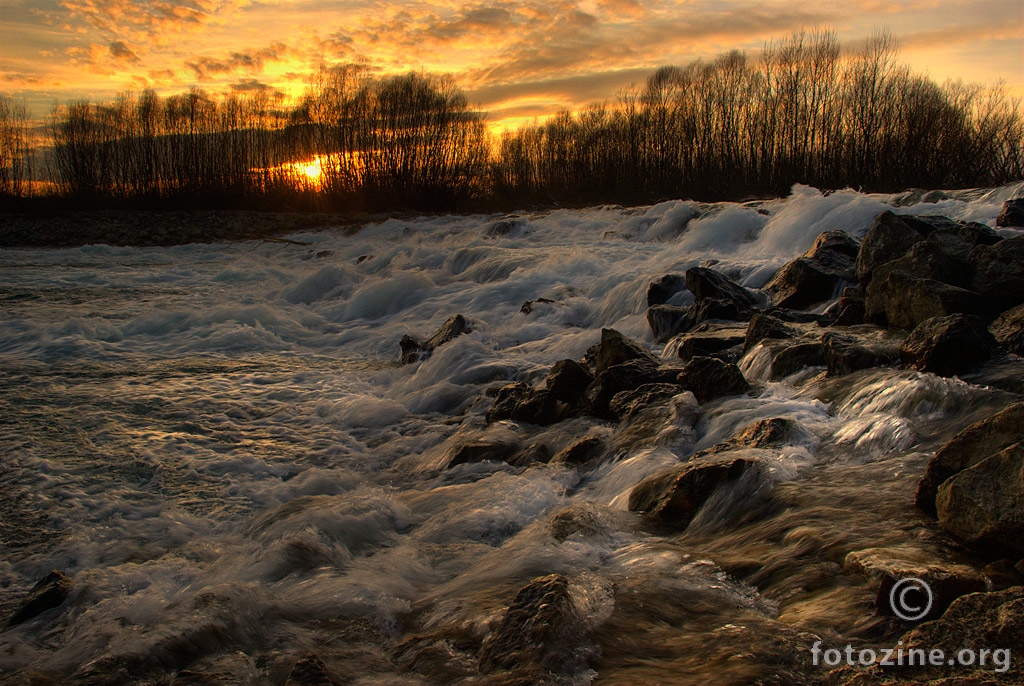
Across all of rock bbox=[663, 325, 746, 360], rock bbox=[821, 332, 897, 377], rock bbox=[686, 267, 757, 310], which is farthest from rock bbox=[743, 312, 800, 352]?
rock bbox=[686, 267, 757, 310]

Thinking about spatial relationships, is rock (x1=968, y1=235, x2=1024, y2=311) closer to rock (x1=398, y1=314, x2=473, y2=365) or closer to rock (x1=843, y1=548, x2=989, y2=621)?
rock (x1=843, y1=548, x2=989, y2=621)

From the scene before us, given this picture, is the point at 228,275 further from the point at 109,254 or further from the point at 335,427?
the point at 335,427

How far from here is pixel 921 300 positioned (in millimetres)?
6309

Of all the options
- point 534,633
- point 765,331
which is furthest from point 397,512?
point 765,331

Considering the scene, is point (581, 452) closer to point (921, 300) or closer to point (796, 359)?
point (796, 359)

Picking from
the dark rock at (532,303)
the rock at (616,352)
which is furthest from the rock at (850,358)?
the dark rock at (532,303)

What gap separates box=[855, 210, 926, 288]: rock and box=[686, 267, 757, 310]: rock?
4.62 ft

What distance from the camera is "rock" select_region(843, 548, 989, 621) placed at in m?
2.59

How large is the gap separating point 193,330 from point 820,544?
11297mm

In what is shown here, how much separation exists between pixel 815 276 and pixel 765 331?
219 cm

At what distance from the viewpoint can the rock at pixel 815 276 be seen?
8648 mm

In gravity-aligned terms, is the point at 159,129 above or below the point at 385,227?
above

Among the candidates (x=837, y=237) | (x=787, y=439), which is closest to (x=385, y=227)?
(x=837, y=237)

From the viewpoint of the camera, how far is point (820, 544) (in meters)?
3.36
